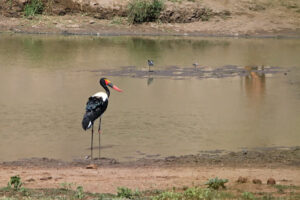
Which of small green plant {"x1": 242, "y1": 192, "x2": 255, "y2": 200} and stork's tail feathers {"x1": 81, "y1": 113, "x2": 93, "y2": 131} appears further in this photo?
stork's tail feathers {"x1": 81, "y1": 113, "x2": 93, "y2": 131}

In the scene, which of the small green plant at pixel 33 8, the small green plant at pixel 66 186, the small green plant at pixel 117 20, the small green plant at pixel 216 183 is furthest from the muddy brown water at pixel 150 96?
the small green plant at pixel 33 8

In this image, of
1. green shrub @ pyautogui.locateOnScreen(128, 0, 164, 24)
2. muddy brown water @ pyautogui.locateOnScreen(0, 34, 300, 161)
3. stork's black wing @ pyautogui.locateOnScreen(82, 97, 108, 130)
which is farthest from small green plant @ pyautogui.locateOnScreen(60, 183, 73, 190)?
green shrub @ pyautogui.locateOnScreen(128, 0, 164, 24)

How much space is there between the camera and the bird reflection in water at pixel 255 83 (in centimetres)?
1830

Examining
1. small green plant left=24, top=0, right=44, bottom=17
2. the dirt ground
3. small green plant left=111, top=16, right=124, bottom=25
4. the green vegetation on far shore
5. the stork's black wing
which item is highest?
small green plant left=24, top=0, right=44, bottom=17

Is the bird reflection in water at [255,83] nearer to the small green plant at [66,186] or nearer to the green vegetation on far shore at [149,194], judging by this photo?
the green vegetation on far shore at [149,194]

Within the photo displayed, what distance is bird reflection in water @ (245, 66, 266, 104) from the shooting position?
18297 millimetres

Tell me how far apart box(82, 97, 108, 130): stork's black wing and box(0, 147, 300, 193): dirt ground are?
2.89ft

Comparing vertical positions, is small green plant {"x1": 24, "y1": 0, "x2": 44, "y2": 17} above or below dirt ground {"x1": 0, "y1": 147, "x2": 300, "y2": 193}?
above

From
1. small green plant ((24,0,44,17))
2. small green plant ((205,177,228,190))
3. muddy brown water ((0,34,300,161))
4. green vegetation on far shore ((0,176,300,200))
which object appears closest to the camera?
green vegetation on far shore ((0,176,300,200))

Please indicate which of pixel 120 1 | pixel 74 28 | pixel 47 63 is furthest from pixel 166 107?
pixel 120 1

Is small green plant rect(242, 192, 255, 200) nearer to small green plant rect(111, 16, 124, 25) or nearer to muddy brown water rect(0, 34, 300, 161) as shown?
muddy brown water rect(0, 34, 300, 161)

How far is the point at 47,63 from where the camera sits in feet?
79.3

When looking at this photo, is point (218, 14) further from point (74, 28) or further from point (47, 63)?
point (47, 63)

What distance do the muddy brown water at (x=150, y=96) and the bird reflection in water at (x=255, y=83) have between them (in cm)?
3
